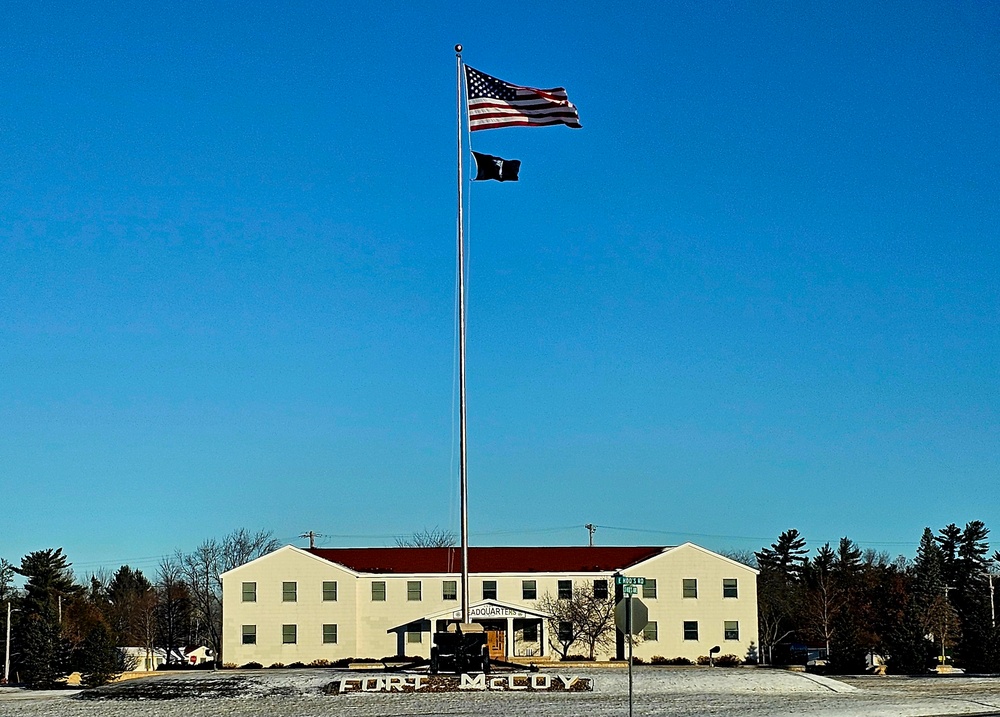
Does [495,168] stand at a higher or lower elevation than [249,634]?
higher

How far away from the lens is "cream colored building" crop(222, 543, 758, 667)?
2648 inches

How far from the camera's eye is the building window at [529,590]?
6906cm

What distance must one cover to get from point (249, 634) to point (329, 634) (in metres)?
4.39

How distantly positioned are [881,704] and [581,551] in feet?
142

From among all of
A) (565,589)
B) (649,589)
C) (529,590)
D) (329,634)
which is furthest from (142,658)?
(649,589)

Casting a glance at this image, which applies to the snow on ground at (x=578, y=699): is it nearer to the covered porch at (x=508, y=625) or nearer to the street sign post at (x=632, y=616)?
the street sign post at (x=632, y=616)

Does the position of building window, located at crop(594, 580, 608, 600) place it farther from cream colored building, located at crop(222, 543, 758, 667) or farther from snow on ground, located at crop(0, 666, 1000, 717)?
snow on ground, located at crop(0, 666, 1000, 717)

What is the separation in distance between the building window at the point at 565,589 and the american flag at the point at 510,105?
39309mm

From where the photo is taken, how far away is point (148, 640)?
85.2 metres

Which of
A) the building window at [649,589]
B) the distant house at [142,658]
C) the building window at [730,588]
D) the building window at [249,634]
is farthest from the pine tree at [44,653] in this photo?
the building window at [730,588]

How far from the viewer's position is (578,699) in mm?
33000

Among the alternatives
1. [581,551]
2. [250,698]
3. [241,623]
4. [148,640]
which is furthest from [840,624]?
[148,640]

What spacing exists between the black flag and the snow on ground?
14447mm

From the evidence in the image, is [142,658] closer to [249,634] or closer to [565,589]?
[249,634]
